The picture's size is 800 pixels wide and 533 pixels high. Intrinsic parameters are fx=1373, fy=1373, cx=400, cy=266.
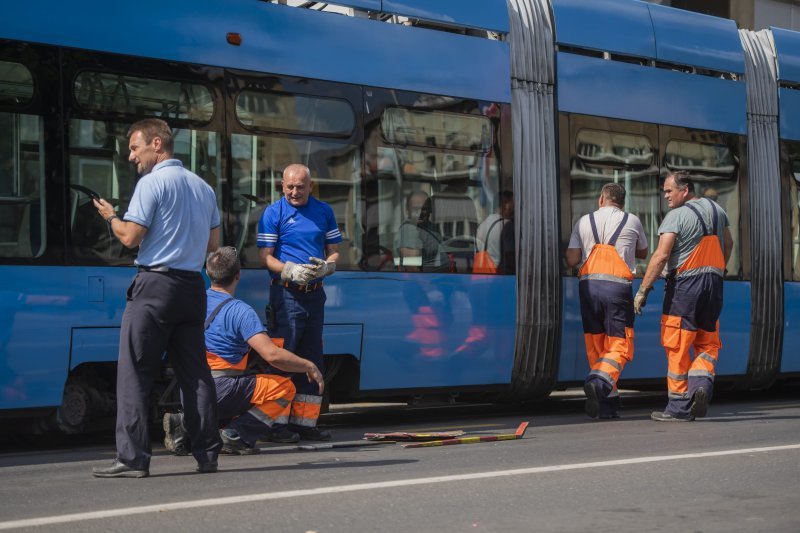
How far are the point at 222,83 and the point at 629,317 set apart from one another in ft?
11.7

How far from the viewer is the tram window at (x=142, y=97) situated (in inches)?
318

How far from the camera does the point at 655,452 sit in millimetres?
7762

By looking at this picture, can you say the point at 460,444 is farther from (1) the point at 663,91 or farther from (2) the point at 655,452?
(1) the point at 663,91

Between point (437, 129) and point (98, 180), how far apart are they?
2.84 metres

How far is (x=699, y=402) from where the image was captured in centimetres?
1002

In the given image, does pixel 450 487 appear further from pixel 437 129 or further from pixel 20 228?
pixel 437 129

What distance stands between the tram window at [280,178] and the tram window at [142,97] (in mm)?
350

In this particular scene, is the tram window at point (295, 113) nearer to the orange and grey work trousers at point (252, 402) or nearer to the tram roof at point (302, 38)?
the tram roof at point (302, 38)

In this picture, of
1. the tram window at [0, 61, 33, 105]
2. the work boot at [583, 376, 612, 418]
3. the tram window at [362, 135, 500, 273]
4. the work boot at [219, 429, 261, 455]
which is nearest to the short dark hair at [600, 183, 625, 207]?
the tram window at [362, 135, 500, 273]

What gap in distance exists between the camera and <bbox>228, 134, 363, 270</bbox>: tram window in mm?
8828

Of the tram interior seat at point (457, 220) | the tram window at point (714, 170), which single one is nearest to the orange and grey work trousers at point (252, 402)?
the tram interior seat at point (457, 220)

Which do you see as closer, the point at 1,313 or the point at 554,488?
the point at 554,488

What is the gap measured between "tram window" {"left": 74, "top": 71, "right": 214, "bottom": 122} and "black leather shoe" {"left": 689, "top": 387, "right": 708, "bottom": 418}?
4088 millimetres

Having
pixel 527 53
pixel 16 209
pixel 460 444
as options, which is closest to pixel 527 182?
pixel 527 53
